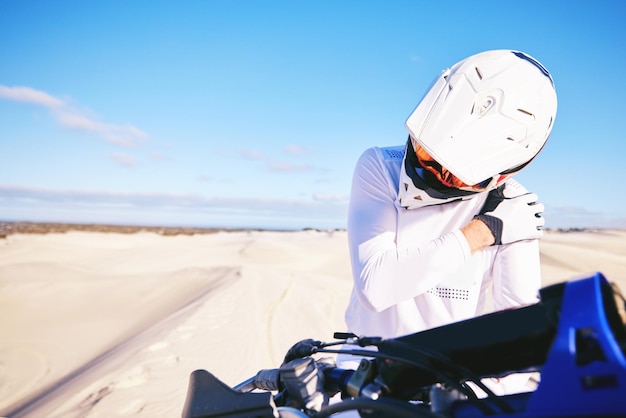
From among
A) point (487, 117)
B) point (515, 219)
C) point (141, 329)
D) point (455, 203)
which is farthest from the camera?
point (141, 329)

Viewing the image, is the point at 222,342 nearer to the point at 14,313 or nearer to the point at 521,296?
the point at 521,296

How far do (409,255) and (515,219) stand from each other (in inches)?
19.0

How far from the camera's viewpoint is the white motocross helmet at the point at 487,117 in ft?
5.24

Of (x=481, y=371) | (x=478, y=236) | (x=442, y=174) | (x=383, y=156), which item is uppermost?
(x=383, y=156)

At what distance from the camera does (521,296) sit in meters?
1.89

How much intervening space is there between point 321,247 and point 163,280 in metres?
11.0

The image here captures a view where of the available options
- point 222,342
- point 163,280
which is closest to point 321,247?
point 163,280

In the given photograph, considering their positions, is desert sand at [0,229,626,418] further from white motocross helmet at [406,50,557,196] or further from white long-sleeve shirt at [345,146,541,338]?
white long-sleeve shirt at [345,146,541,338]

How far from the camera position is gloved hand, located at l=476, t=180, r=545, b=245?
1.75 meters

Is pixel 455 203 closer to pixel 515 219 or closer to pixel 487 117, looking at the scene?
pixel 515 219

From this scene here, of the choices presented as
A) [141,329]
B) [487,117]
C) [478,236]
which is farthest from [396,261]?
[141,329]

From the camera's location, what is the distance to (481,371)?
3.21 ft

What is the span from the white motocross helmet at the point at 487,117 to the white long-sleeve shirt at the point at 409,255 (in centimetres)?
26

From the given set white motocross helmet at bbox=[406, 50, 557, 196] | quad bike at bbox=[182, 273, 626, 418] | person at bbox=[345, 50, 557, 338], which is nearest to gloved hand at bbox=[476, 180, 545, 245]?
person at bbox=[345, 50, 557, 338]
